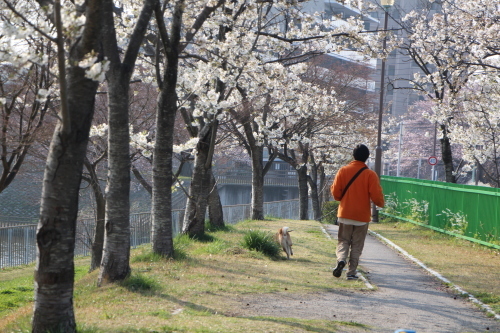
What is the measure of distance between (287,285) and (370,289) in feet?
3.84

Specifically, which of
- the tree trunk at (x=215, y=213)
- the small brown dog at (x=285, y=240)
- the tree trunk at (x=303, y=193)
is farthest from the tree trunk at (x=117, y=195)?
the tree trunk at (x=303, y=193)

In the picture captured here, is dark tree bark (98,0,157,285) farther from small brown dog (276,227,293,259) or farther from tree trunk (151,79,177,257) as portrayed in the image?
small brown dog (276,227,293,259)

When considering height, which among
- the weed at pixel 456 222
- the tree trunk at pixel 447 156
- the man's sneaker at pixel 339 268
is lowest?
the man's sneaker at pixel 339 268

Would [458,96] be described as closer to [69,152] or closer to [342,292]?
[342,292]

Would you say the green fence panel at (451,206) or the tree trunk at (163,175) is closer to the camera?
the tree trunk at (163,175)

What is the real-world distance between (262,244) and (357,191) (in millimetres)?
3483

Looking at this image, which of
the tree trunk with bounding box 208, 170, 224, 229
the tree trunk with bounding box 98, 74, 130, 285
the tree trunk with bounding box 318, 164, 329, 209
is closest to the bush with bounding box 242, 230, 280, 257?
the tree trunk with bounding box 98, 74, 130, 285

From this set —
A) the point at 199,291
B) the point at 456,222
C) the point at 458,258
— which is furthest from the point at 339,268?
the point at 456,222

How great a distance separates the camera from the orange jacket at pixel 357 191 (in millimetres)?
8828

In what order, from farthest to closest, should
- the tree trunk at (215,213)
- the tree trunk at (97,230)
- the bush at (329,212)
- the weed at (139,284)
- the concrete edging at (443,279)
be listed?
the bush at (329,212) → the tree trunk at (215,213) → the tree trunk at (97,230) → the weed at (139,284) → the concrete edging at (443,279)

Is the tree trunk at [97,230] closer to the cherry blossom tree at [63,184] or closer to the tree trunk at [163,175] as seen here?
the tree trunk at [163,175]

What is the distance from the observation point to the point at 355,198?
8891mm

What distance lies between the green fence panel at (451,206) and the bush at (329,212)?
6.51 m

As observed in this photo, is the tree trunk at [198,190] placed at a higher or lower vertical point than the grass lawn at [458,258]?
higher
